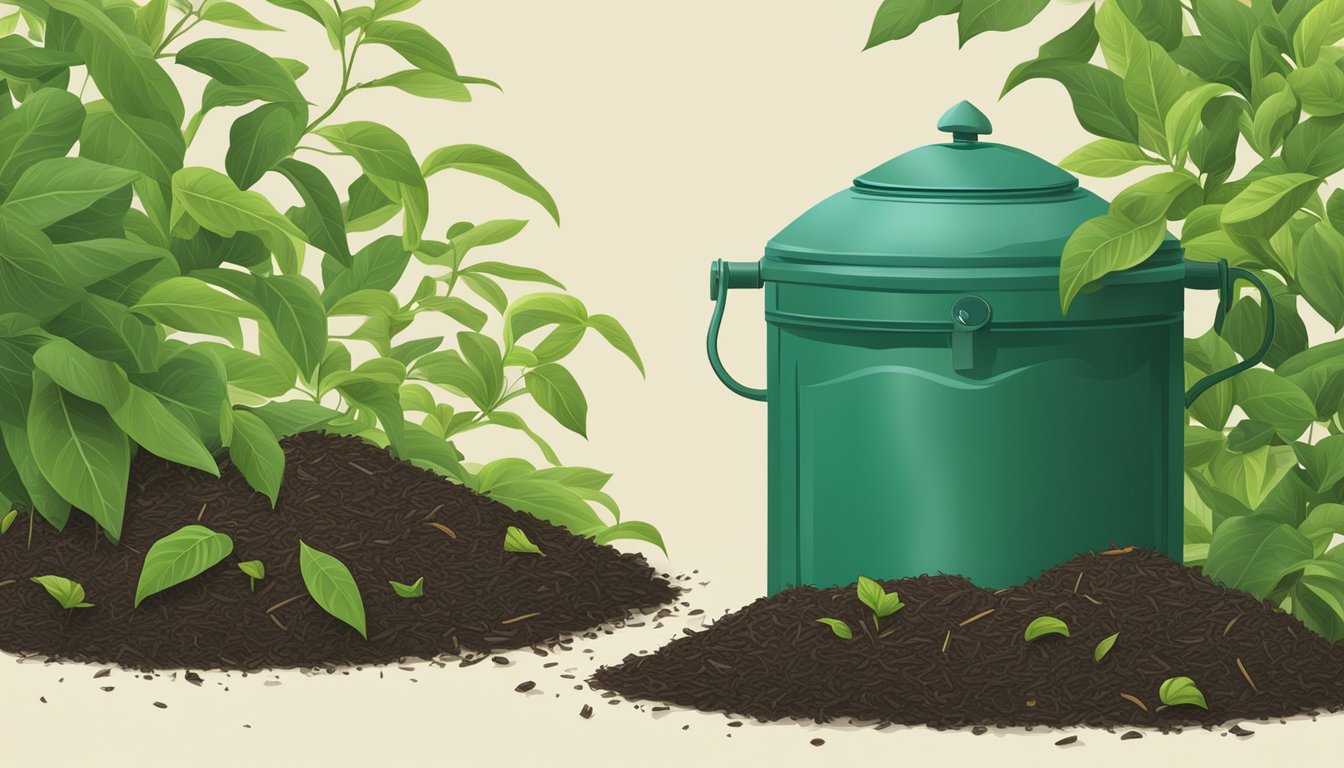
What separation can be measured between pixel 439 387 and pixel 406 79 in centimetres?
110

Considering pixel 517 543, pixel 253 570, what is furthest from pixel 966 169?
pixel 253 570

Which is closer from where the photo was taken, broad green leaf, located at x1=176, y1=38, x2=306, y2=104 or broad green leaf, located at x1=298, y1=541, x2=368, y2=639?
broad green leaf, located at x1=298, y1=541, x2=368, y2=639

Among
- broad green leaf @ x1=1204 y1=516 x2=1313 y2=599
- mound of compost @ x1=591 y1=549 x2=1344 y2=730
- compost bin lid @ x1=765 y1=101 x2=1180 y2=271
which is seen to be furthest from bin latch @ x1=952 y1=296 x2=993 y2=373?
broad green leaf @ x1=1204 y1=516 x2=1313 y2=599

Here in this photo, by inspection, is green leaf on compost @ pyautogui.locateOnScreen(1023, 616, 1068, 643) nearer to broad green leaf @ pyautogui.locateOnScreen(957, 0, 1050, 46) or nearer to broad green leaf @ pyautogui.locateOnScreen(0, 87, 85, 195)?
broad green leaf @ pyautogui.locateOnScreen(957, 0, 1050, 46)

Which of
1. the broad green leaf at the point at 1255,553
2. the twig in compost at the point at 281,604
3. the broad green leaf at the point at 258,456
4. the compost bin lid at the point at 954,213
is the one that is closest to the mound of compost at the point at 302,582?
the twig in compost at the point at 281,604

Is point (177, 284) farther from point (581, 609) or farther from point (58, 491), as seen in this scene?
point (581, 609)

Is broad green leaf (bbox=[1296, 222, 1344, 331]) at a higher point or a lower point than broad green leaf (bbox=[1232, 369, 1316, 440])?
higher

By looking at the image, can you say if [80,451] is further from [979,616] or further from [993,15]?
[993,15]

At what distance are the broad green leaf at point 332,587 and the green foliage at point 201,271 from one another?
38 centimetres

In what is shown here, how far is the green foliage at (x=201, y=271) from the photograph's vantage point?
6.12 m

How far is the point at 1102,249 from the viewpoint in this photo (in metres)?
5.86

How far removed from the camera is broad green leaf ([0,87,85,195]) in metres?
6.26

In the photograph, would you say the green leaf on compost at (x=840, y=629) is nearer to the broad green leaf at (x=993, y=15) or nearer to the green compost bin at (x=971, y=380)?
the green compost bin at (x=971, y=380)

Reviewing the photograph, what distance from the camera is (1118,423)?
6.10 metres
